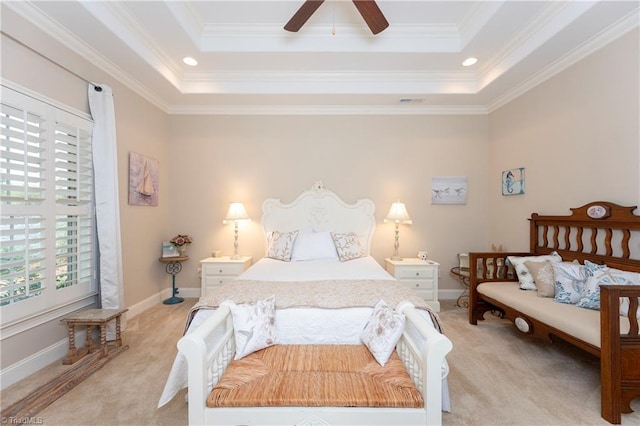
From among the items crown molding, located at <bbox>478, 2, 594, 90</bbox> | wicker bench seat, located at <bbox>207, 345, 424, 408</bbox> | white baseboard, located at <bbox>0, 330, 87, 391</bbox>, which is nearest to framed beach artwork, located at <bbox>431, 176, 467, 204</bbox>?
crown molding, located at <bbox>478, 2, 594, 90</bbox>

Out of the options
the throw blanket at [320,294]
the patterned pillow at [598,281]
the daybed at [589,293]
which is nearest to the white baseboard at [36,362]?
the throw blanket at [320,294]

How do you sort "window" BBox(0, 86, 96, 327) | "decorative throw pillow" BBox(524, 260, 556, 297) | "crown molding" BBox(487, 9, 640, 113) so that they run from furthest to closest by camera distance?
"decorative throw pillow" BBox(524, 260, 556, 297), "crown molding" BBox(487, 9, 640, 113), "window" BBox(0, 86, 96, 327)

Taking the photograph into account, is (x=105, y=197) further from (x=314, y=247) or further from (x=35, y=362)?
(x=314, y=247)

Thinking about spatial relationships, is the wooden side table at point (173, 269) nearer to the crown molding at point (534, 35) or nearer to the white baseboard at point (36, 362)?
the white baseboard at point (36, 362)

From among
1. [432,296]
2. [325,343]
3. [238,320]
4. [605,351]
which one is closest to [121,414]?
[238,320]

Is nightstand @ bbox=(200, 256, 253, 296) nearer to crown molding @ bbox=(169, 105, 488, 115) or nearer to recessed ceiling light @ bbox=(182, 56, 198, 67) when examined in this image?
crown molding @ bbox=(169, 105, 488, 115)

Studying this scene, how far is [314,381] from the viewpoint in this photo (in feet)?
4.64

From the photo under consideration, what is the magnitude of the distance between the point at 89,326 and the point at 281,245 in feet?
6.46

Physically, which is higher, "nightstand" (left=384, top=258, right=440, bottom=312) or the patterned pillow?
the patterned pillow

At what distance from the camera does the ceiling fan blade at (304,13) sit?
79.0 inches

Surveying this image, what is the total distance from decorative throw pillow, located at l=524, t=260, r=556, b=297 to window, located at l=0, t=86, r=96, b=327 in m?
4.20

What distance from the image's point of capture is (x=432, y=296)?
352cm

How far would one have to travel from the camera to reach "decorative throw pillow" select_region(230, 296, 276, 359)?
5.46 ft

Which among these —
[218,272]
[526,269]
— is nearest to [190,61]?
[218,272]
